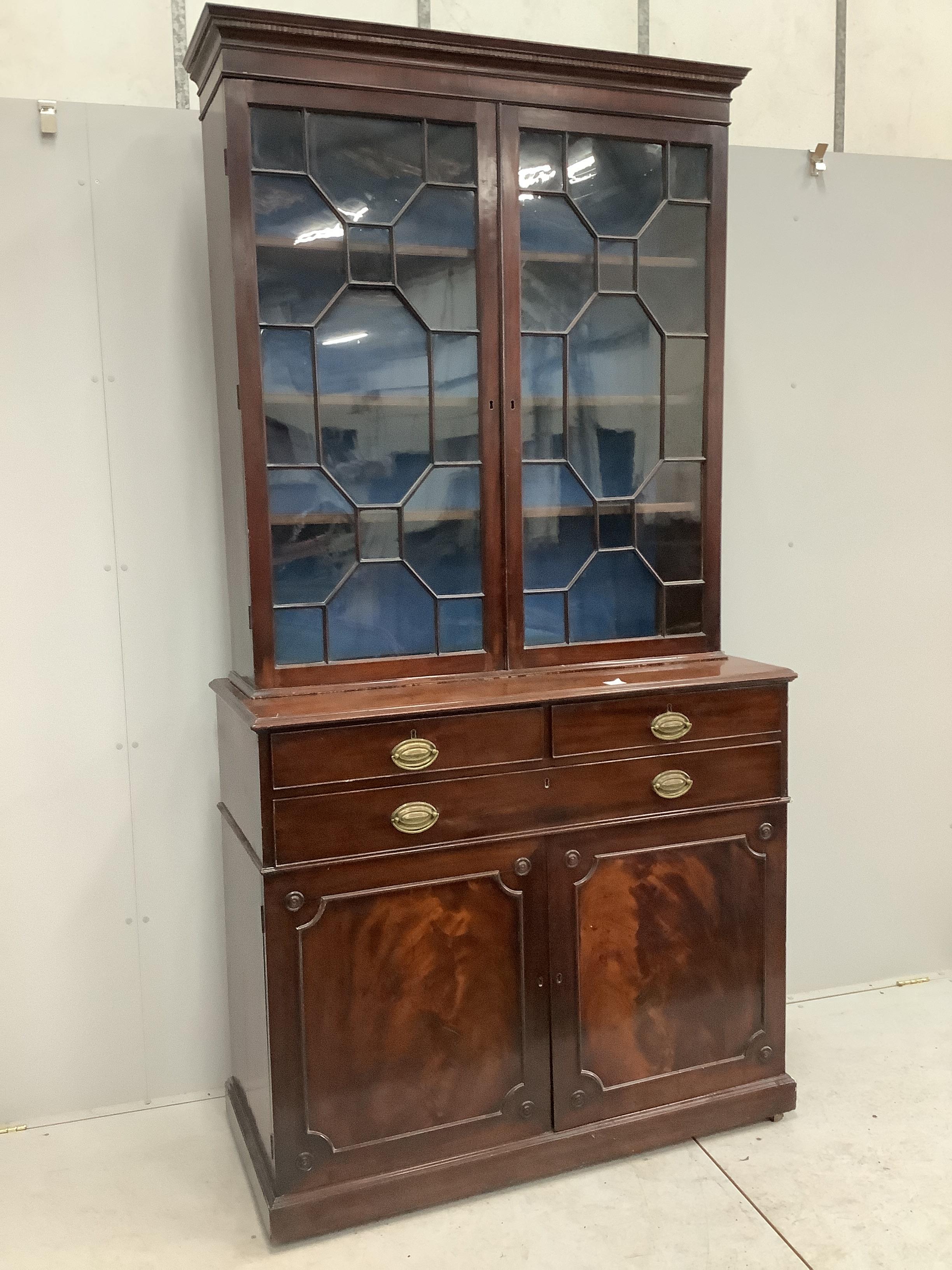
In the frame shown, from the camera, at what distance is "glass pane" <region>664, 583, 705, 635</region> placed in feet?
8.02

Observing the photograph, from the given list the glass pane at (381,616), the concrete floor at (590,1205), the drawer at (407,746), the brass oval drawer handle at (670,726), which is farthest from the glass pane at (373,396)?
the concrete floor at (590,1205)

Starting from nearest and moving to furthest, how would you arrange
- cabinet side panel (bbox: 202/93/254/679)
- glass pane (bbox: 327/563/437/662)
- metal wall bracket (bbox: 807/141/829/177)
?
1. cabinet side panel (bbox: 202/93/254/679)
2. glass pane (bbox: 327/563/437/662)
3. metal wall bracket (bbox: 807/141/829/177)

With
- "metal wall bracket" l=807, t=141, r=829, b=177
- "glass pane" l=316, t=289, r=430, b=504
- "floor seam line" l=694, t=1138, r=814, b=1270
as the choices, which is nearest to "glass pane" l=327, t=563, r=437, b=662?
"glass pane" l=316, t=289, r=430, b=504

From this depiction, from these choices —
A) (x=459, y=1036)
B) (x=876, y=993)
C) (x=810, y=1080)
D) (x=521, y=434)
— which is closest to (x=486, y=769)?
(x=459, y=1036)

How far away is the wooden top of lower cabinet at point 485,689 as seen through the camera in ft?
6.64

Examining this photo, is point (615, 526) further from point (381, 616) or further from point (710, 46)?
point (710, 46)

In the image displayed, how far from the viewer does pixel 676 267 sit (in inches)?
93.1

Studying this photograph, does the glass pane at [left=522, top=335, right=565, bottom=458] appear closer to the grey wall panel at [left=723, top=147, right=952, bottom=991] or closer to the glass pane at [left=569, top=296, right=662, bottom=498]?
the glass pane at [left=569, top=296, right=662, bottom=498]

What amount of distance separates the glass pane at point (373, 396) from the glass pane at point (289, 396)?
1.0 inches

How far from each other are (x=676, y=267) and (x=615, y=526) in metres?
0.60

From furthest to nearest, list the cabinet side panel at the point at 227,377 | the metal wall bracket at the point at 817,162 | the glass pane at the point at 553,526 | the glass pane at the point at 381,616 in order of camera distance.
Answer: the metal wall bracket at the point at 817,162, the glass pane at the point at 553,526, the glass pane at the point at 381,616, the cabinet side panel at the point at 227,377

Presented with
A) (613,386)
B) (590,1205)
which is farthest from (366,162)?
(590,1205)

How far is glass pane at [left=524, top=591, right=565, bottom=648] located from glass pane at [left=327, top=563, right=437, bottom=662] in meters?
0.22

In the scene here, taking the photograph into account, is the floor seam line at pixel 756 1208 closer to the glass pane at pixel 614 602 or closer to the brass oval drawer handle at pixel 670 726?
the brass oval drawer handle at pixel 670 726
